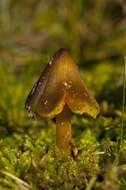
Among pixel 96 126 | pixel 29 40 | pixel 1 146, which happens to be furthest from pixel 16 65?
pixel 1 146

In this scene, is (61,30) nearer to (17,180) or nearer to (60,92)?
(60,92)

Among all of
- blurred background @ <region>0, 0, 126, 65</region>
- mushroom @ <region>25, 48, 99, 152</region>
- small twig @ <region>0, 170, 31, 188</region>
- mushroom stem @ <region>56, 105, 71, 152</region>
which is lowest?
small twig @ <region>0, 170, 31, 188</region>

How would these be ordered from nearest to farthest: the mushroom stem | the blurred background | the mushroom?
the mushroom < the mushroom stem < the blurred background

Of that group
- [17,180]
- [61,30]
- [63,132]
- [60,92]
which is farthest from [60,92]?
[61,30]

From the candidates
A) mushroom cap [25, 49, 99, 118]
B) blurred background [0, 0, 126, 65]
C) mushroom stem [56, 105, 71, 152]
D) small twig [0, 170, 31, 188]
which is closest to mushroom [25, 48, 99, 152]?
mushroom cap [25, 49, 99, 118]

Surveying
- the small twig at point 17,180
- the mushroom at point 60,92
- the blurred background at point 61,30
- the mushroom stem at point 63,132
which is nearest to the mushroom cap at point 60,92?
the mushroom at point 60,92

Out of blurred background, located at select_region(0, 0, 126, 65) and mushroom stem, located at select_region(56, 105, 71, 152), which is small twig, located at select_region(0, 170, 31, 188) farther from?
blurred background, located at select_region(0, 0, 126, 65)

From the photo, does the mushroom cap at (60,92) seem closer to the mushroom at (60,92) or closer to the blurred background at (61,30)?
the mushroom at (60,92)

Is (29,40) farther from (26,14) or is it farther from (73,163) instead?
(73,163)
